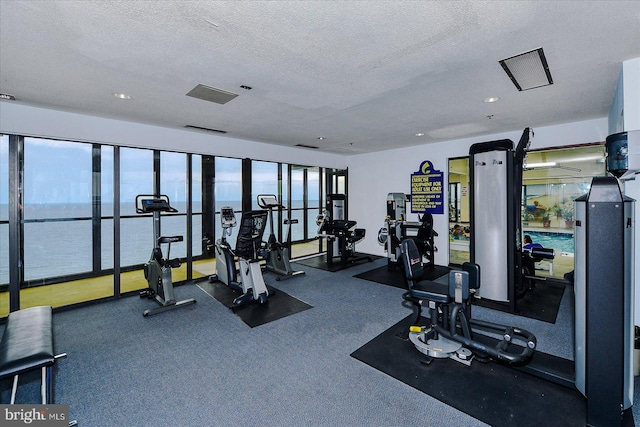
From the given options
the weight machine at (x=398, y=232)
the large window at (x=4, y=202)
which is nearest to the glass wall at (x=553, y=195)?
the weight machine at (x=398, y=232)

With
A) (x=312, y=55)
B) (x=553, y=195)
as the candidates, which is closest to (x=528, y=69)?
(x=312, y=55)

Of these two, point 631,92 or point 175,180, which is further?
point 175,180

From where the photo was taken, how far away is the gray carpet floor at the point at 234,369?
6.80ft

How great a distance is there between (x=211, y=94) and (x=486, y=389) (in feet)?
12.8

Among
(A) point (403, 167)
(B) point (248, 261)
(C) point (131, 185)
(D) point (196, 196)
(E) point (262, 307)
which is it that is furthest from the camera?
(A) point (403, 167)

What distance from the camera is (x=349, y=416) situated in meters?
2.04

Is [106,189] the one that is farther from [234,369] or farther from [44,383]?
[234,369]

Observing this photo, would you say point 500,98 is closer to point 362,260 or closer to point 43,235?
point 362,260

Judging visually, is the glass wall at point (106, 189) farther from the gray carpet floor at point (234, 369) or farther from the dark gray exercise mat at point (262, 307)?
the dark gray exercise mat at point (262, 307)

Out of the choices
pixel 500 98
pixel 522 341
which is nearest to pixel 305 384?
pixel 522 341

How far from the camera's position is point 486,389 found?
2.31 metres

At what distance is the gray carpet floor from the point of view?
207 cm

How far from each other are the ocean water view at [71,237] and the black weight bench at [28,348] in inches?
85.4

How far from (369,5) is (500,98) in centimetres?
257
